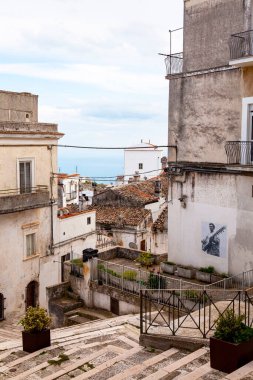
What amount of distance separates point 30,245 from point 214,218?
1273cm

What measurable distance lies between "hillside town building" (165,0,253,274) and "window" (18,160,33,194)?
10.2 meters

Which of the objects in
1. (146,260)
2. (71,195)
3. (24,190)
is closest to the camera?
(146,260)

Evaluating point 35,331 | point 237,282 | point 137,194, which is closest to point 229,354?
point 35,331

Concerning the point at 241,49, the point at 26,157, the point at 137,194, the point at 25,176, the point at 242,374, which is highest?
the point at 241,49

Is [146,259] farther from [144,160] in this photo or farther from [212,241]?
[144,160]

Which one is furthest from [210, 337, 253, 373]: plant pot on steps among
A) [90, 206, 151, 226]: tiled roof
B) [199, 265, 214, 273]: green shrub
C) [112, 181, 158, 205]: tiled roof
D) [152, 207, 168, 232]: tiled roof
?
[112, 181, 158, 205]: tiled roof

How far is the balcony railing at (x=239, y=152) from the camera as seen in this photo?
51.4 ft

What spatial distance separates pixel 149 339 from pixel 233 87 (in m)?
9.69

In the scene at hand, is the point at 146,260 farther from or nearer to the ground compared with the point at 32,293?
farther from the ground

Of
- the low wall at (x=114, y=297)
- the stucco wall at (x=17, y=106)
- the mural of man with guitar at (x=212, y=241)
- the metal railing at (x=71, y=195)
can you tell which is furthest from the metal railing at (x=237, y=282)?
the metal railing at (x=71, y=195)

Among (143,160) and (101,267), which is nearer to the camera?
(101,267)

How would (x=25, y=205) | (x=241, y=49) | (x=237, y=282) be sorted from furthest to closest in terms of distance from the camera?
1. (x=25, y=205)
2. (x=237, y=282)
3. (x=241, y=49)

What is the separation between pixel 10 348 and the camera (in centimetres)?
1273

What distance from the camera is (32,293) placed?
87.6 ft
